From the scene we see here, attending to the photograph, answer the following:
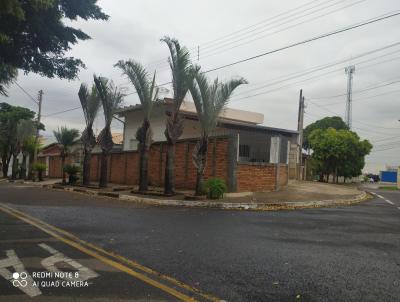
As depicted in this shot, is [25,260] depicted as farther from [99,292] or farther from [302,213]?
[302,213]

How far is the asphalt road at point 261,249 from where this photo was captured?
17.7ft

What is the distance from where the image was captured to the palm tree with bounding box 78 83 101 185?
87.4ft

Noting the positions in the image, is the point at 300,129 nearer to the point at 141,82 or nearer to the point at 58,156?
the point at 141,82

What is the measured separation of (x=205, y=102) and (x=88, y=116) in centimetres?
1187

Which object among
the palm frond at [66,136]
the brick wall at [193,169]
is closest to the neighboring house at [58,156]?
the palm frond at [66,136]

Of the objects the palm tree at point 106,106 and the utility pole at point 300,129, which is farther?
the utility pole at point 300,129

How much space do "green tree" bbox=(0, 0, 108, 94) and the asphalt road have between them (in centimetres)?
414

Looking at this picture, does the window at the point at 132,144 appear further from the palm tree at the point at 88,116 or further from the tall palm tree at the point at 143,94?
the tall palm tree at the point at 143,94

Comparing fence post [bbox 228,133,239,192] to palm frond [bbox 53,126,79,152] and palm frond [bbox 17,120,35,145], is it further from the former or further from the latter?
palm frond [bbox 17,120,35,145]

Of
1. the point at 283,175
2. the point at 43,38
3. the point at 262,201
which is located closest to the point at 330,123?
the point at 283,175

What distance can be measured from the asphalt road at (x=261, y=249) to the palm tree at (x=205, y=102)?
456cm

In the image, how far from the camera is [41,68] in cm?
1195

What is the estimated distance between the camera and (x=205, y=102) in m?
17.7

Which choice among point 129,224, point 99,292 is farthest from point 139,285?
point 129,224
